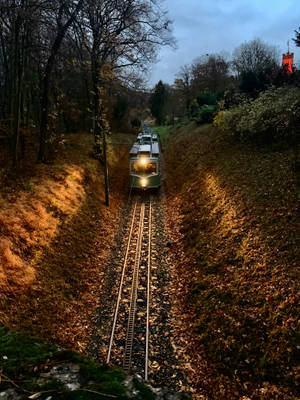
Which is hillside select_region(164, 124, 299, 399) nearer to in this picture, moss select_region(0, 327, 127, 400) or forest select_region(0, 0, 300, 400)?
forest select_region(0, 0, 300, 400)

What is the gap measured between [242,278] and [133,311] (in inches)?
170

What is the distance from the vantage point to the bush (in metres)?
15.7

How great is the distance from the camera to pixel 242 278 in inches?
367

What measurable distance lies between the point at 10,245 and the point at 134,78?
16.0 metres

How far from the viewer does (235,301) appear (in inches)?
343

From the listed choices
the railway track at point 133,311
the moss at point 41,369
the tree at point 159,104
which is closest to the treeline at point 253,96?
the railway track at point 133,311

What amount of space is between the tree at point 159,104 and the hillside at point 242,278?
62033 mm

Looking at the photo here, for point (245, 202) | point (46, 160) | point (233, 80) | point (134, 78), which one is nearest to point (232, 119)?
point (134, 78)

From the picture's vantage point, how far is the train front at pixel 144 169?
20672 mm

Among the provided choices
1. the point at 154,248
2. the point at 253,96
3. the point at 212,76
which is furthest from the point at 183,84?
the point at 154,248

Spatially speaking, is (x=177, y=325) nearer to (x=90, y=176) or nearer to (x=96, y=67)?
(x=90, y=176)

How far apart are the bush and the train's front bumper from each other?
25.4ft

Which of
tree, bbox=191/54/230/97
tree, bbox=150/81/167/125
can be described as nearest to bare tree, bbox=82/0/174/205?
tree, bbox=191/54/230/97

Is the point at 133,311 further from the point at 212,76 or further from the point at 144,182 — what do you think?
the point at 212,76
